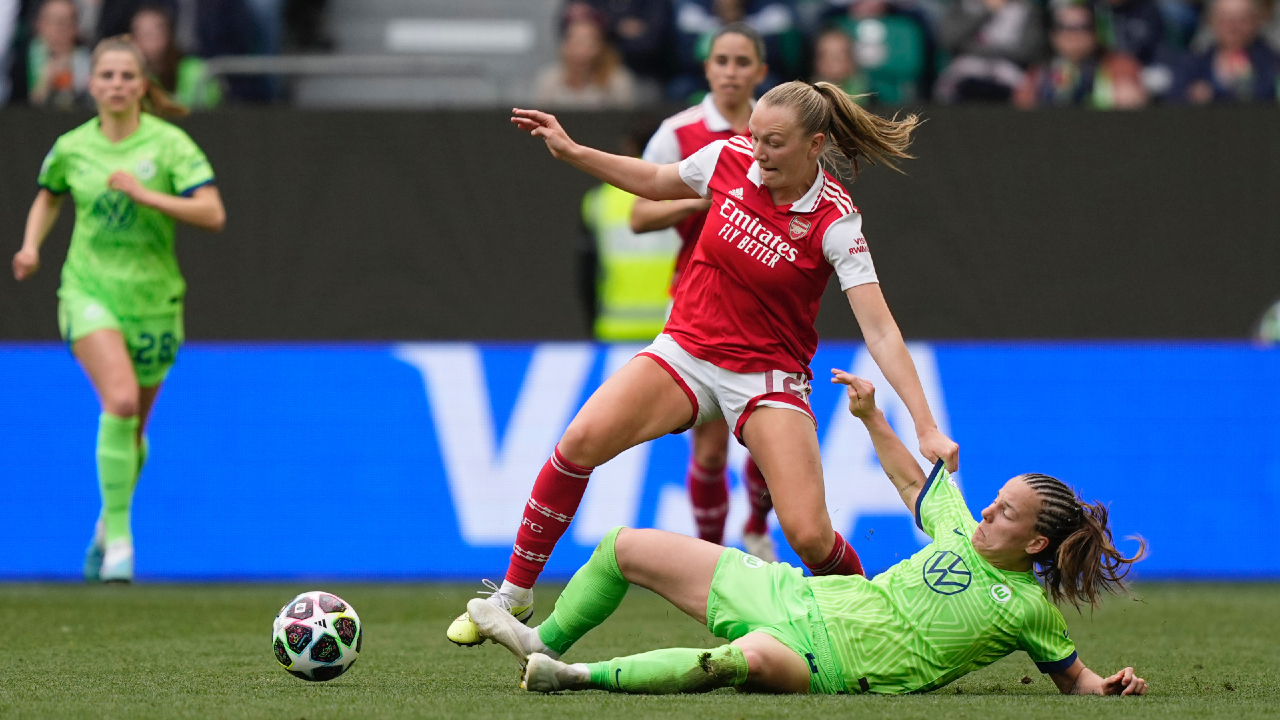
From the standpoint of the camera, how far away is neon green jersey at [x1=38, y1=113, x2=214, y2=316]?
7.42 m

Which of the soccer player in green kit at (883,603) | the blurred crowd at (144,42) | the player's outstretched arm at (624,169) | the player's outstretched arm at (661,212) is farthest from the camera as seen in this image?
the blurred crowd at (144,42)

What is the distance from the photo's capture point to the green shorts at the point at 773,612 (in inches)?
179

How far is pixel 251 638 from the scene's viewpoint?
634 centimetres

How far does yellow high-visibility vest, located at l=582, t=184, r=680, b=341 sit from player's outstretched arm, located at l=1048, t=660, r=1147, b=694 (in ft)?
15.4

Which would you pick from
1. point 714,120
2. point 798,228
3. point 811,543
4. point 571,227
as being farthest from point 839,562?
point 571,227

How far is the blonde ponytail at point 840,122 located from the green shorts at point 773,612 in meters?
1.39

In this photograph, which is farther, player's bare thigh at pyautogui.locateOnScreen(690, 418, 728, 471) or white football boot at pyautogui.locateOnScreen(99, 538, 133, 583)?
player's bare thigh at pyautogui.locateOnScreen(690, 418, 728, 471)

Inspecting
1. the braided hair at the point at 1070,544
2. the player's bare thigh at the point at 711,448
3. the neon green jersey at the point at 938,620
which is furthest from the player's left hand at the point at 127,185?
the braided hair at the point at 1070,544

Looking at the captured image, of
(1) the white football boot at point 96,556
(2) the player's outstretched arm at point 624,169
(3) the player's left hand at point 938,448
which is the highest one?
(2) the player's outstretched arm at point 624,169

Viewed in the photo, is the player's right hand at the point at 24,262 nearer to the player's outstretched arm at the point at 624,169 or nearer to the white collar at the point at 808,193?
the player's outstretched arm at the point at 624,169

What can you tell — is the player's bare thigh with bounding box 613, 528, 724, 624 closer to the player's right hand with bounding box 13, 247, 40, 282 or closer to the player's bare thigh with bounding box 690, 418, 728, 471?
the player's bare thigh with bounding box 690, 418, 728, 471

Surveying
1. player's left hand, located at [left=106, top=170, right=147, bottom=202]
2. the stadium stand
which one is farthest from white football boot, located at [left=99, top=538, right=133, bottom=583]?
the stadium stand

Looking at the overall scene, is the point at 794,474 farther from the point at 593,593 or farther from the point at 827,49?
the point at 827,49

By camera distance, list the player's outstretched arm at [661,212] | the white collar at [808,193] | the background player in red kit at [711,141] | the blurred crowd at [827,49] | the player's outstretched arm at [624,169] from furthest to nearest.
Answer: the blurred crowd at [827,49] < the background player in red kit at [711,141] < the player's outstretched arm at [661,212] < the player's outstretched arm at [624,169] < the white collar at [808,193]
